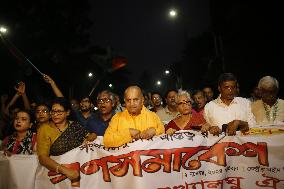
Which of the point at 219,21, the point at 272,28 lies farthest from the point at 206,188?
the point at 219,21

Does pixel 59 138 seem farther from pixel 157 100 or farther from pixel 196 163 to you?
pixel 157 100

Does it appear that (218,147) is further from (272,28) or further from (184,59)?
(184,59)

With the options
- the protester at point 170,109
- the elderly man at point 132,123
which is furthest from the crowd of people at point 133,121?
the protester at point 170,109

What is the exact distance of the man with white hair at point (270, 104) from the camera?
5.74 metres

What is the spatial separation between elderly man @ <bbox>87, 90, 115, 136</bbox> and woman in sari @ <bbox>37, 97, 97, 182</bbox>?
2.19 ft

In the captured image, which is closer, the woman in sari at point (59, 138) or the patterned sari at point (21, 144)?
the woman in sari at point (59, 138)

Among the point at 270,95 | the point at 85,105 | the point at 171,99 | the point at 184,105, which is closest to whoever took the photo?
the point at 184,105

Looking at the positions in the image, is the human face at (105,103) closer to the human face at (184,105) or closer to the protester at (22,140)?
the protester at (22,140)

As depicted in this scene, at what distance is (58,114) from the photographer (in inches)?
213

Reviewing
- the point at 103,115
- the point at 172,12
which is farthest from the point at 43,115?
the point at 172,12

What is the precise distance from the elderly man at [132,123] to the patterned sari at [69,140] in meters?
0.48

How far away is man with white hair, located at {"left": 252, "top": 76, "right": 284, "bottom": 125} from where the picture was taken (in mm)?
5742

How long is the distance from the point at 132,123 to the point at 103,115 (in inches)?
53.8

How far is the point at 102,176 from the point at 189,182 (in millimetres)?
1218
